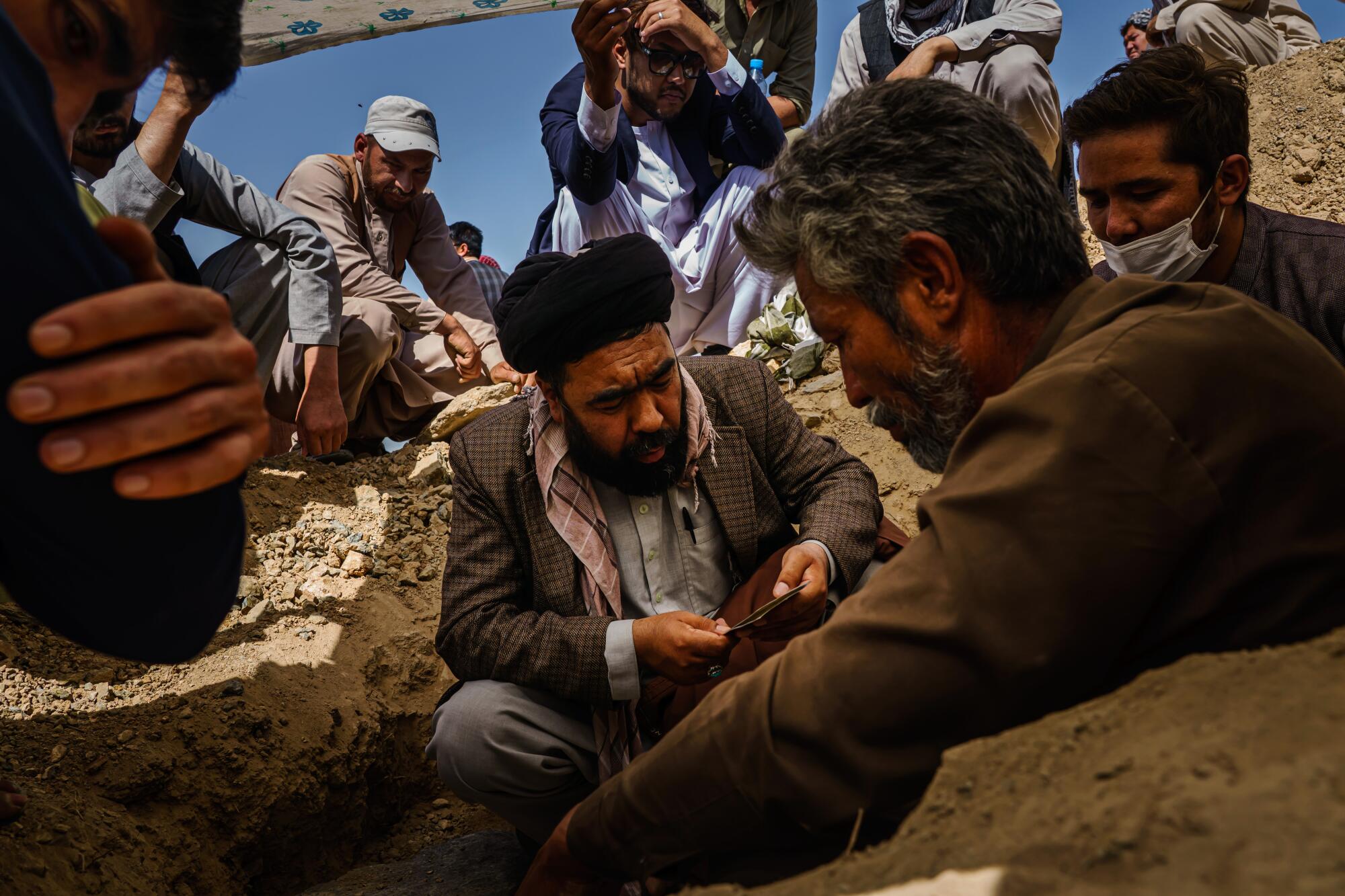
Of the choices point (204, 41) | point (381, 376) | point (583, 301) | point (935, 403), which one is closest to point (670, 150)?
point (381, 376)

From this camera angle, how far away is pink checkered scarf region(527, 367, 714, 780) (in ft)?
9.25

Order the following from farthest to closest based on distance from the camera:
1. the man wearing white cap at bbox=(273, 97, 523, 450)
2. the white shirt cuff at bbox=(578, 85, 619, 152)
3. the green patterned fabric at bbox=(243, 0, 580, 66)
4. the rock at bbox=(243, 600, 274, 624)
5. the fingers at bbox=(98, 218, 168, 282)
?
the man wearing white cap at bbox=(273, 97, 523, 450)
the white shirt cuff at bbox=(578, 85, 619, 152)
the rock at bbox=(243, 600, 274, 624)
the green patterned fabric at bbox=(243, 0, 580, 66)
the fingers at bbox=(98, 218, 168, 282)

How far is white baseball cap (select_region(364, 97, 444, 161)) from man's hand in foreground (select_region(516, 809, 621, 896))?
13.4 feet

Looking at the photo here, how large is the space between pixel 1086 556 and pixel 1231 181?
2577 millimetres

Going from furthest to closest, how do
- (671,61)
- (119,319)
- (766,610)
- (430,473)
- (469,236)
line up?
1. (469,236)
2. (430,473)
3. (671,61)
4. (766,610)
5. (119,319)

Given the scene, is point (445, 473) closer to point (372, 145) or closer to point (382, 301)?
point (382, 301)

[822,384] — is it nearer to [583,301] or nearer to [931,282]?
[583,301]

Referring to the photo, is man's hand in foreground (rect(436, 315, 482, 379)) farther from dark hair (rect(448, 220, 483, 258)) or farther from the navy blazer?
dark hair (rect(448, 220, 483, 258))

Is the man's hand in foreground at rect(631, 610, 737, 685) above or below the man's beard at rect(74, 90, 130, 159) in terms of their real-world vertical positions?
below

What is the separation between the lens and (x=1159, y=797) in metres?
0.96

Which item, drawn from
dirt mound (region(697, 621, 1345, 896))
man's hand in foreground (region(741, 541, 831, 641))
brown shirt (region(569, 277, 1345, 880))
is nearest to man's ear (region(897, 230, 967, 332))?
brown shirt (region(569, 277, 1345, 880))

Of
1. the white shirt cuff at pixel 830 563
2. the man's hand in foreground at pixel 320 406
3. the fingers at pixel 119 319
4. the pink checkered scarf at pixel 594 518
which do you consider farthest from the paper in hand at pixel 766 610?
the man's hand in foreground at pixel 320 406

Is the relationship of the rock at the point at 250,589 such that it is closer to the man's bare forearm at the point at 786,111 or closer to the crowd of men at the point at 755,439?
the crowd of men at the point at 755,439

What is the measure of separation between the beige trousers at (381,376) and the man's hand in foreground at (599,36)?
69.7 inches
